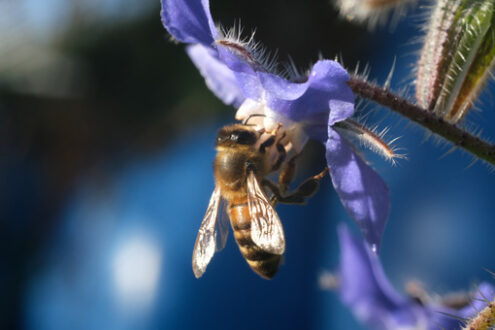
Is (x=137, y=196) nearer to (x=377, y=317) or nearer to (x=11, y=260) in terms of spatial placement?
(x=11, y=260)

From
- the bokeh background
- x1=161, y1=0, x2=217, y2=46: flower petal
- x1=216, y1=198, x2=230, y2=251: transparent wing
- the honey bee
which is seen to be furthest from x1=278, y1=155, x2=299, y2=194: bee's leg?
the bokeh background

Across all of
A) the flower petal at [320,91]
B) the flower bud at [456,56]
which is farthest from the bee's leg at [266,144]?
the flower bud at [456,56]

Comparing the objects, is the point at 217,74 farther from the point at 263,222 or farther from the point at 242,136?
the point at 263,222

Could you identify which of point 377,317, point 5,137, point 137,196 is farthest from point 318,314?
point 5,137

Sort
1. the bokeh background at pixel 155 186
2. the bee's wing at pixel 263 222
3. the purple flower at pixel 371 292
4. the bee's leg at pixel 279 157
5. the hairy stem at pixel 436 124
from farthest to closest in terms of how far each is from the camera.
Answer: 1. the bokeh background at pixel 155 186
2. the purple flower at pixel 371 292
3. the bee's leg at pixel 279 157
4. the bee's wing at pixel 263 222
5. the hairy stem at pixel 436 124

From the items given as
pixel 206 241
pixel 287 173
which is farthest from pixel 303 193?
pixel 206 241

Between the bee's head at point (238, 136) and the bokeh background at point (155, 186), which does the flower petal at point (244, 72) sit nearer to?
the bee's head at point (238, 136)
